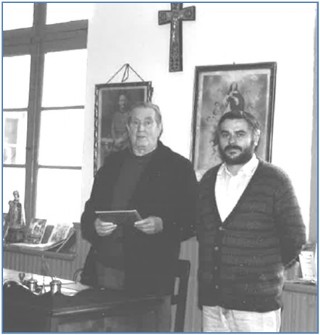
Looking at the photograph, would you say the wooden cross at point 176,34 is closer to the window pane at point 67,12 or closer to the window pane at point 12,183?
the window pane at point 67,12

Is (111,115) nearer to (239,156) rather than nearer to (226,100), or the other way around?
(226,100)

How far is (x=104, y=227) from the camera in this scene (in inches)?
168

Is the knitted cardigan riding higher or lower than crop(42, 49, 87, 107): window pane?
lower

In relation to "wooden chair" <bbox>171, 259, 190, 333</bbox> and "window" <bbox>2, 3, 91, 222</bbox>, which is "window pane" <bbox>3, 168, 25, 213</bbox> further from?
"wooden chair" <bbox>171, 259, 190, 333</bbox>

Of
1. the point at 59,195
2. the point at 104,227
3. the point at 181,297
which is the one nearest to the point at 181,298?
the point at 181,297

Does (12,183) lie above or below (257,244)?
above

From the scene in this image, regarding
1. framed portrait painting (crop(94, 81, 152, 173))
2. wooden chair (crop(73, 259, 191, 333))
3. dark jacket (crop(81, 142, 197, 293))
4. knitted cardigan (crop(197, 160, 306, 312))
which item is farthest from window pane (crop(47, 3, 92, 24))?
knitted cardigan (crop(197, 160, 306, 312))

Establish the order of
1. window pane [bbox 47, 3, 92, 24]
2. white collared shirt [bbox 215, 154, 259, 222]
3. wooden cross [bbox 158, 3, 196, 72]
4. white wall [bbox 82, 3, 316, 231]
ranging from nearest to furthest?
white collared shirt [bbox 215, 154, 259, 222] → white wall [bbox 82, 3, 316, 231] → wooden cross [bbox 158, 3, 196, 72] → window pane [bbox 47, 3, 92, 24]

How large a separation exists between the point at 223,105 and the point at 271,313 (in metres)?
1.90

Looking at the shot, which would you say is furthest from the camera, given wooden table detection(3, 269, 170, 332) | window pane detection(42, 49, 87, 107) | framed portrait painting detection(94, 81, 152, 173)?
window pane detection(42, 49, 87, 107)

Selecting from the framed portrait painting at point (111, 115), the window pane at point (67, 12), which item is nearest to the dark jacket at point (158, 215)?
the framed portrait painting at point (111, 115)

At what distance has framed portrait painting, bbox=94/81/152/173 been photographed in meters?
5.75

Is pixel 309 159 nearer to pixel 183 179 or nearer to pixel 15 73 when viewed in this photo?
pixel 183 179

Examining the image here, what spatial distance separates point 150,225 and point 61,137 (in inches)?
104
